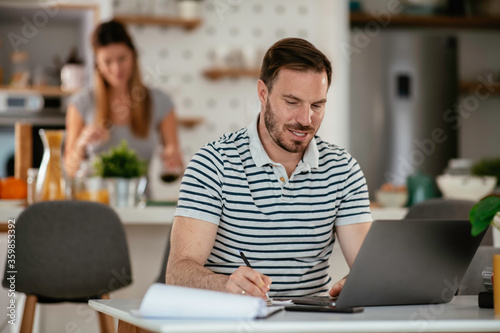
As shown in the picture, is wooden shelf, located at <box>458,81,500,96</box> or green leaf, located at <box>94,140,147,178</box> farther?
wooden shelf, located at <box>458,81,500,96</box>

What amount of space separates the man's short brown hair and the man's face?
1 centimetres

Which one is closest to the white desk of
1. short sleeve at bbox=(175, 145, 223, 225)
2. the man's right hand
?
the man's right hand

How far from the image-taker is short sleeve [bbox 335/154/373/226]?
1744 millimetres

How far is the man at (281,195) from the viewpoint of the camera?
1665 mm

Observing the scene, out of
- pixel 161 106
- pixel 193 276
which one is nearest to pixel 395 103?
pixel 161 106

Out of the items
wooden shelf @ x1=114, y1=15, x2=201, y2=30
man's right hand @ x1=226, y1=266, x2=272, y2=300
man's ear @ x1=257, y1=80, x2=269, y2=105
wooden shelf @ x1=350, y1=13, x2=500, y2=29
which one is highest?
wooden shelf @ x1=350, y1=13, x2=500, y2=29

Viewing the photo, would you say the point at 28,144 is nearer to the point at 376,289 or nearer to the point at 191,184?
the point at 191,184

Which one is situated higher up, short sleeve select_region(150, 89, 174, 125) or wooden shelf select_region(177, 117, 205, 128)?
short sleeve select_region(150, 89, 174, 125)

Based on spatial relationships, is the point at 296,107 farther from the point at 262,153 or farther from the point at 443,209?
the point at 443,209

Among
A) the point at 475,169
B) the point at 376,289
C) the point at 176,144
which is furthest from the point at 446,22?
the point at 376,289

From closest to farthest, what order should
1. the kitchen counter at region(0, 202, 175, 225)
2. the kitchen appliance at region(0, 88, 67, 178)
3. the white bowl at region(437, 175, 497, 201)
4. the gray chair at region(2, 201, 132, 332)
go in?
the gray chair at region(2, 201, 132, 332)
the kitchen counter at region(0, 202, 175, 225)
the white bowl at region(437, 175, 497, 201)
the kitchen appliance at region(0, 88, 67, 178)

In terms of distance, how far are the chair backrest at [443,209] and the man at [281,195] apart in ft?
2.32

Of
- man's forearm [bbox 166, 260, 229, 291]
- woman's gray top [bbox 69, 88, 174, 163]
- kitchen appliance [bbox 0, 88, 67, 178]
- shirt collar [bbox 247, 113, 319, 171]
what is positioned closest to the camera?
man's forearm [bbox 166, 260, 229, 291]

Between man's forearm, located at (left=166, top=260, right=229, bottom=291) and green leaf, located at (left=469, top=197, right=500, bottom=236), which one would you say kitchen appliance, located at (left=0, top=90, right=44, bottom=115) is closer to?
man's forearm, located at (left=166, top=260, right=229, bottom=291)
